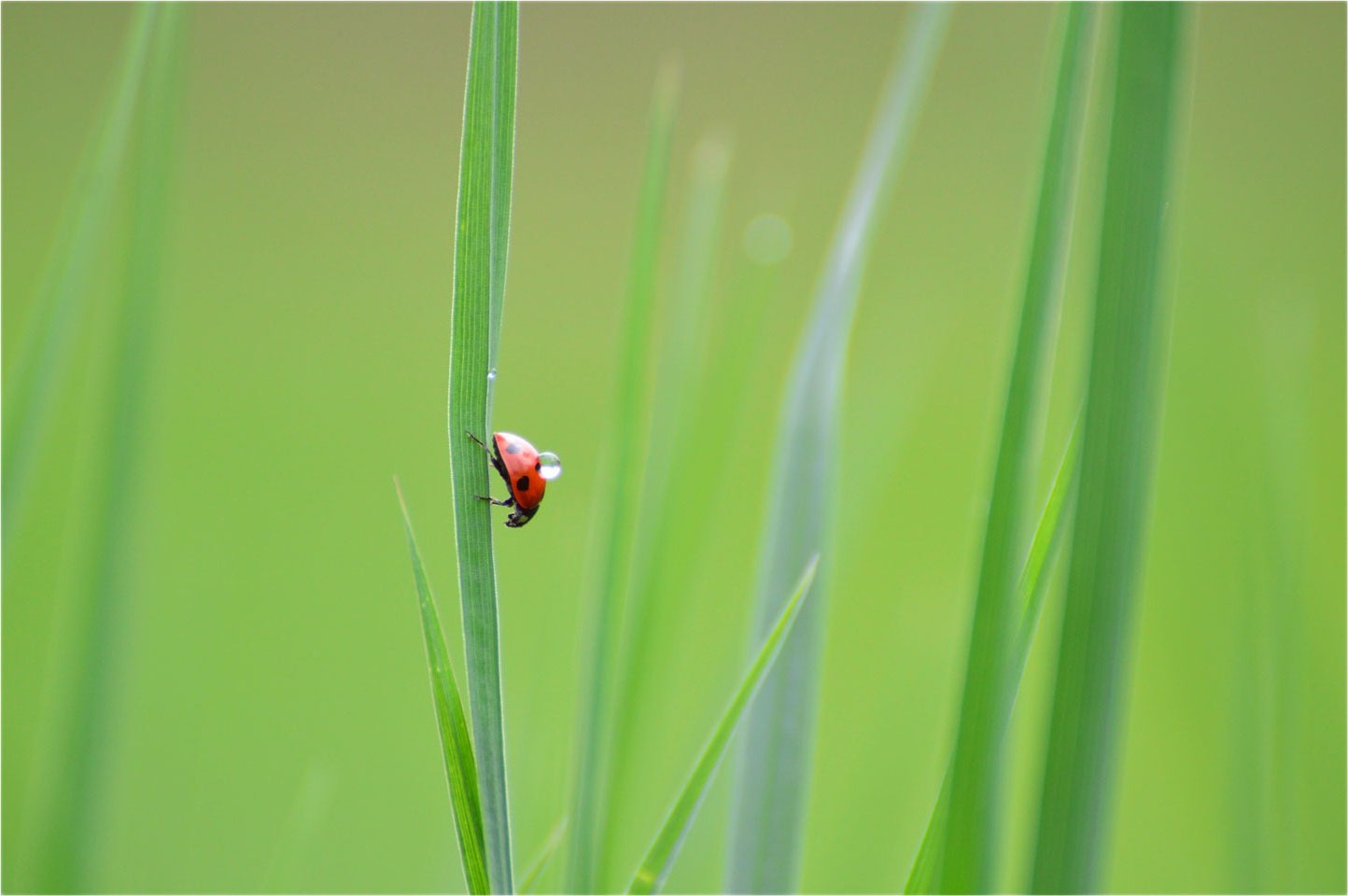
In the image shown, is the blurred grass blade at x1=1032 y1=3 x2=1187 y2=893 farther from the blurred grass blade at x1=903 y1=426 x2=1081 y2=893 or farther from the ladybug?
the ladybug

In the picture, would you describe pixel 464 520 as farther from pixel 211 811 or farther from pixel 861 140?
pixel 861 140

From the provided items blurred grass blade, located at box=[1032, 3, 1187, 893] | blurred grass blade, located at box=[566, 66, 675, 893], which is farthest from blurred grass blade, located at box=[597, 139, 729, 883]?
blurred grass blade, located at box=[1032, 3, 1187, 893]

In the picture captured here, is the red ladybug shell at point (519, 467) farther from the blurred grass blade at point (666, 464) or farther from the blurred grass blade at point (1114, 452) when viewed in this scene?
the blurred grass blade at point (1114, 452)

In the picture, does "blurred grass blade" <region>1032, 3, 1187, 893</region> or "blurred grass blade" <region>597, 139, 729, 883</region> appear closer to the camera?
"blurred grass blade" <region>1032, 3, 1187, 893</region>

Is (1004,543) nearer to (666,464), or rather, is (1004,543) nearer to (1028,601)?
(1028,601)

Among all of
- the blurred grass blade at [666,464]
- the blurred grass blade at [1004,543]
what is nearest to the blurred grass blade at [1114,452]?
the blurred grass blade at [1004,543]

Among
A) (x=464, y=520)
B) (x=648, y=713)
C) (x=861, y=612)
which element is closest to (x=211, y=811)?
(x=861, y=612)
